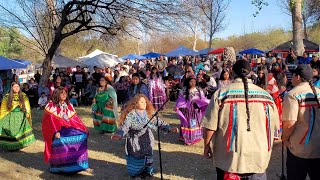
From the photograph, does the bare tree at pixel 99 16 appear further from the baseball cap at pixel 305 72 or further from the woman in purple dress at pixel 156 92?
the baseball cap at pixel 305 72

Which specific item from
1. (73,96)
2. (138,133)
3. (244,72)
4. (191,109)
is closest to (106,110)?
(191,109)

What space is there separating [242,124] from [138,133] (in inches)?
108

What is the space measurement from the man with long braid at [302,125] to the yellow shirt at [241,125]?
1.41 feet

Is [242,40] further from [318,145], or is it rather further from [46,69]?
[318,145]

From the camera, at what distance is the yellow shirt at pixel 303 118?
12.3 ft

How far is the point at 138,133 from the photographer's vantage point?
5.87 metres

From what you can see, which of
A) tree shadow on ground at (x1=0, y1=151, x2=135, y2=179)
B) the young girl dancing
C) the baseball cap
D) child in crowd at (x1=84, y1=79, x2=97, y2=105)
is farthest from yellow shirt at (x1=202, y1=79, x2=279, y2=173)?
child in crowd at (x1=84, y1=79, x2=97, y2=105)

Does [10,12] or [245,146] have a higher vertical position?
[10,12]

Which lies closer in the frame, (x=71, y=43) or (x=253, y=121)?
(x=253, y=121)

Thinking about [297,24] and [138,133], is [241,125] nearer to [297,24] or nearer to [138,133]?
[138,133]

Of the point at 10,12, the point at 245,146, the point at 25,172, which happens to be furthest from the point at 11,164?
the point at 10,12

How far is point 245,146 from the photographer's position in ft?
11.1

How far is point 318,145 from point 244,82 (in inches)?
44.3

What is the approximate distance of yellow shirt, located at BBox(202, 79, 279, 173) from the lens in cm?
337
